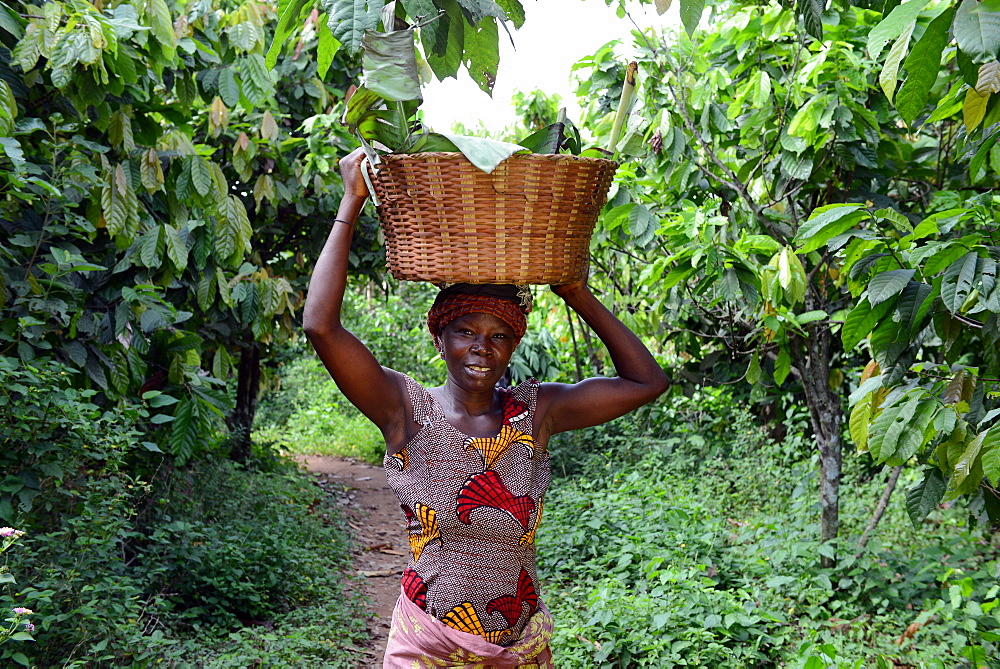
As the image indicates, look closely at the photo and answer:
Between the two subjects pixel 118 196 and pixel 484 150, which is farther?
pixel 118 196

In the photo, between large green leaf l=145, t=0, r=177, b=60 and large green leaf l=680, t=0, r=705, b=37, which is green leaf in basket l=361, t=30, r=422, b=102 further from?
large green leaf l=145, t=0, r=177, b=60

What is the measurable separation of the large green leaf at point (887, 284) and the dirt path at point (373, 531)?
314 cm

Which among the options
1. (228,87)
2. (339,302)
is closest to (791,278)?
(339,302)

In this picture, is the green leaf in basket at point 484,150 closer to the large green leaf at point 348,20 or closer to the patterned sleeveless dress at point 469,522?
the large green leaf at point 348,20

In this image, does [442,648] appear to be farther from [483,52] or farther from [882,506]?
[882,506]

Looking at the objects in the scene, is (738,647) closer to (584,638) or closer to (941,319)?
(584,638)

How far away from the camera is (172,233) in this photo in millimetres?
3676

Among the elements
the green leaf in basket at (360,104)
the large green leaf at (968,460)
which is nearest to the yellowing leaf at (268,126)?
the green leaf in basket at (360,104)

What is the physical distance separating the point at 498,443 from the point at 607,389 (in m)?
0.31

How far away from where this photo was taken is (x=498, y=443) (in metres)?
1.99

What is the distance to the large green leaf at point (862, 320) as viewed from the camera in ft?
7.84

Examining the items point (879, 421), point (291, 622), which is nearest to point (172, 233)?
point (291, 622)

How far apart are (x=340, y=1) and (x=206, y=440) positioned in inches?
123

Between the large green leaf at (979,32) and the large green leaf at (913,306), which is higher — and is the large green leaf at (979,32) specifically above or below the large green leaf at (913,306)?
above
